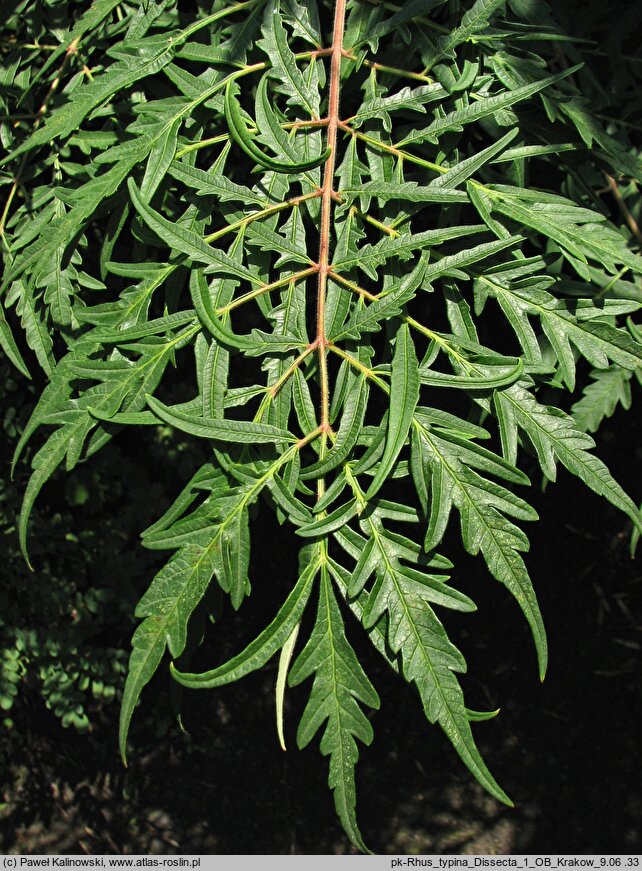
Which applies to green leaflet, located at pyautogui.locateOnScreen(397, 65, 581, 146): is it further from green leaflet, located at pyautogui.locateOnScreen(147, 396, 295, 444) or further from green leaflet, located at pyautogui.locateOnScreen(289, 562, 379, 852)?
green leaflet, located at pyautogui.locateOnScreen(289, 562, 379, 852)

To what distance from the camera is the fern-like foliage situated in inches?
43.9

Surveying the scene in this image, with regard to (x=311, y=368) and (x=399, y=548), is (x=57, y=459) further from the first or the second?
(x=399, y=548)

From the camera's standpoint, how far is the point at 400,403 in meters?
1.08

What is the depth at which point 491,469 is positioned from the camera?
1145mm

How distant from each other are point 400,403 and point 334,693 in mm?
421

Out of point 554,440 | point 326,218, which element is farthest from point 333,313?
point 554,440

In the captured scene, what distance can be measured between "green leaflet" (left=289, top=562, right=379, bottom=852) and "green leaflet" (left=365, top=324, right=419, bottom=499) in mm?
203

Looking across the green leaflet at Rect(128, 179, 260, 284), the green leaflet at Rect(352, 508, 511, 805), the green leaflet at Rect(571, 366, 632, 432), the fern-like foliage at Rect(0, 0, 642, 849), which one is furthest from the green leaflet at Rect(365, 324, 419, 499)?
the green leaflet at Rect(571, 366, 632, 432)

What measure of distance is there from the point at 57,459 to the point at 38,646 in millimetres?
1996

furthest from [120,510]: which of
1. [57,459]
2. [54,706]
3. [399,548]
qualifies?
[399,548]

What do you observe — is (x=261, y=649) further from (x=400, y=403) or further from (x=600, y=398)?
(x=600, y=398)

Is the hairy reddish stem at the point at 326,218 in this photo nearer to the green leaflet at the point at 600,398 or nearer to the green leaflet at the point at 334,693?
the green leaflet at the point at 334,693

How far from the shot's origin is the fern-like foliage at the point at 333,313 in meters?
1.12

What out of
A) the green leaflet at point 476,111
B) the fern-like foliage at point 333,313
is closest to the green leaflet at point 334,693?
the fern-like foliage at point 333,313
